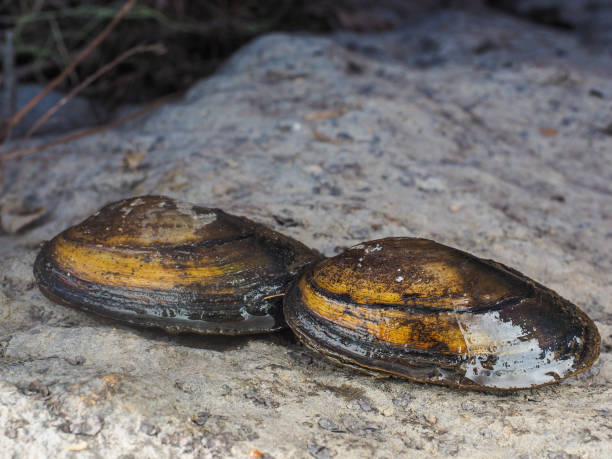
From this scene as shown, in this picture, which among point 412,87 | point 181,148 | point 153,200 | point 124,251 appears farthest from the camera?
point 412,87

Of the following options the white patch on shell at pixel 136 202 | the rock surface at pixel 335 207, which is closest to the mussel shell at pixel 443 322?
the rock surface at pixel 335 207

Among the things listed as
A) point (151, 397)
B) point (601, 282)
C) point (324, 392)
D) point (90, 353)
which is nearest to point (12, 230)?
point (90, 353)

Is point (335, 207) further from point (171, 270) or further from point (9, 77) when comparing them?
point (9, 77)

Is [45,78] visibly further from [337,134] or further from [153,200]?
[153,200]

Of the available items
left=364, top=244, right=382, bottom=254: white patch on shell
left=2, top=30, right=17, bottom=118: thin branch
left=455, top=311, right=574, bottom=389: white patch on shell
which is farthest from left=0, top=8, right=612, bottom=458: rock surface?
left=2, top=30, right=17, bottom=118: thin branch

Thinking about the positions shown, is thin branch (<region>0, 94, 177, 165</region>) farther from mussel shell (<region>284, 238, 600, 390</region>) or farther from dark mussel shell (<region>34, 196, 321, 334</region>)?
mussel shell (<region>284, 238, 600, 390</region>)

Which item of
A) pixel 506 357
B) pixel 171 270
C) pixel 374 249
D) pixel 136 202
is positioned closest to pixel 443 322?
pixel 506 357
